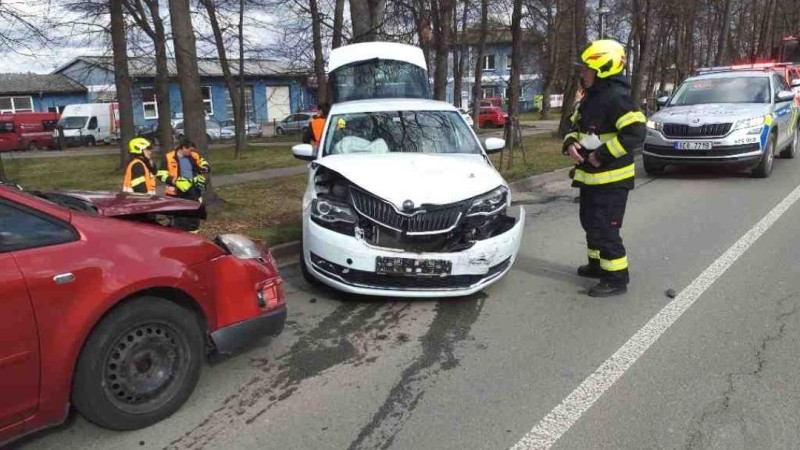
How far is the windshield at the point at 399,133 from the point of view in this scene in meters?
6.22

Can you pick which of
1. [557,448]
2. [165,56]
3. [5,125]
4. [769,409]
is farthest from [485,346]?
[5,125]

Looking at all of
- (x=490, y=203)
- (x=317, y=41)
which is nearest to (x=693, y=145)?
(x=490, y=203)

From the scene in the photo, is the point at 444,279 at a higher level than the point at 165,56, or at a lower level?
lower

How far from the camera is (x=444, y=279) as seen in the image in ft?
15.8

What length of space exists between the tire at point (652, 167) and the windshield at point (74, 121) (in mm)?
34137

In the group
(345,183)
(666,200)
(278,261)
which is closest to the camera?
(345,183)

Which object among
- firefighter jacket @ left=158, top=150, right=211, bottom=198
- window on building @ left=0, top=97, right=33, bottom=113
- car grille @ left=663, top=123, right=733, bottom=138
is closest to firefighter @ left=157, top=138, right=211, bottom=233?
firefighter jacket @ left=158, top=150, right=211, bottom=198

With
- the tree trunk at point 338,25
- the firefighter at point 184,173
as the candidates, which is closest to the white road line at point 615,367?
the firefighter at point 184,173

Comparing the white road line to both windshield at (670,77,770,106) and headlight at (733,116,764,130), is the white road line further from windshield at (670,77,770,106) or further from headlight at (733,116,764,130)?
windshield at (670,77,770,106)

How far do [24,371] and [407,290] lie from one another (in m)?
2.65

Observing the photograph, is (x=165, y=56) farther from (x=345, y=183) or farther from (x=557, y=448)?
(x=557, y=448)

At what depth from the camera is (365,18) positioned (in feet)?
46.0

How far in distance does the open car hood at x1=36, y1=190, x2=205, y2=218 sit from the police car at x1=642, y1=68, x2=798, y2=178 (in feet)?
30.6

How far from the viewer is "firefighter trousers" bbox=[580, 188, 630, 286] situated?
514 cm
